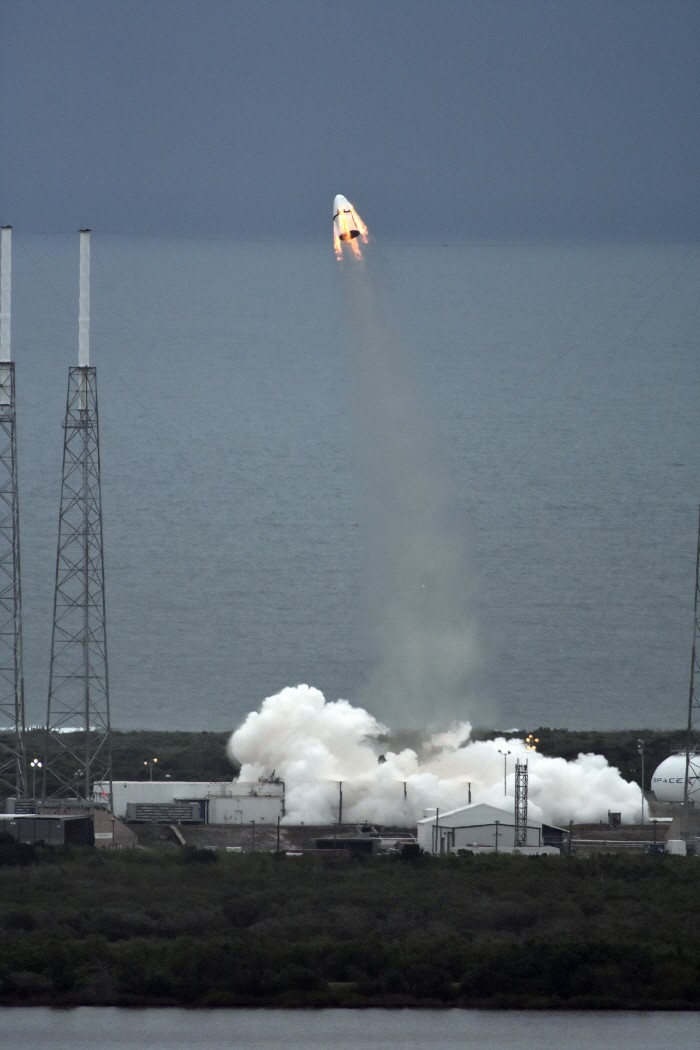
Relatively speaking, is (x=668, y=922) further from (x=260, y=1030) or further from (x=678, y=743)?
(x=678, y=743)

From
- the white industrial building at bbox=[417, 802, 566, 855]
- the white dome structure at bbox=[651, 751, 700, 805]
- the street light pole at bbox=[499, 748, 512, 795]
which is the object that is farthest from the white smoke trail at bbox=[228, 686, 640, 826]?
the white industrial building at bbox=[417, 802, 566, 855]

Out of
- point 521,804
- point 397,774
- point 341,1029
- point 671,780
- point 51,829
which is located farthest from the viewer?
point 671,780

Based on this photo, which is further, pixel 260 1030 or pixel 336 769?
pixel 336 769

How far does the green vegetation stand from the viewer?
40.2 meters

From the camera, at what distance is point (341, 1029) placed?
127ft

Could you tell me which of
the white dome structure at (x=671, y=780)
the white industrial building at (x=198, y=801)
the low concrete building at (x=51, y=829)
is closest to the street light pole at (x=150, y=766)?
the white industrial building at (x=198, y=801)

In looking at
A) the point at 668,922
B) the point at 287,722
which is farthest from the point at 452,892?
the point at 287,722

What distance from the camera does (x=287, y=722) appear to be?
63.1 meters

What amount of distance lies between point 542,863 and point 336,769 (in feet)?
36.1

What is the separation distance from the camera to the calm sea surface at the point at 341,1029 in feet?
124

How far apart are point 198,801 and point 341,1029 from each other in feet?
74.1

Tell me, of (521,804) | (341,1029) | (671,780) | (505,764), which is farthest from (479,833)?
(341,1029)

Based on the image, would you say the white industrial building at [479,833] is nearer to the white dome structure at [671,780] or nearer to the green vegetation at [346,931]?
the green vegetation at [346,931]

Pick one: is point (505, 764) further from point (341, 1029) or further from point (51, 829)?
point (341, 1029)
